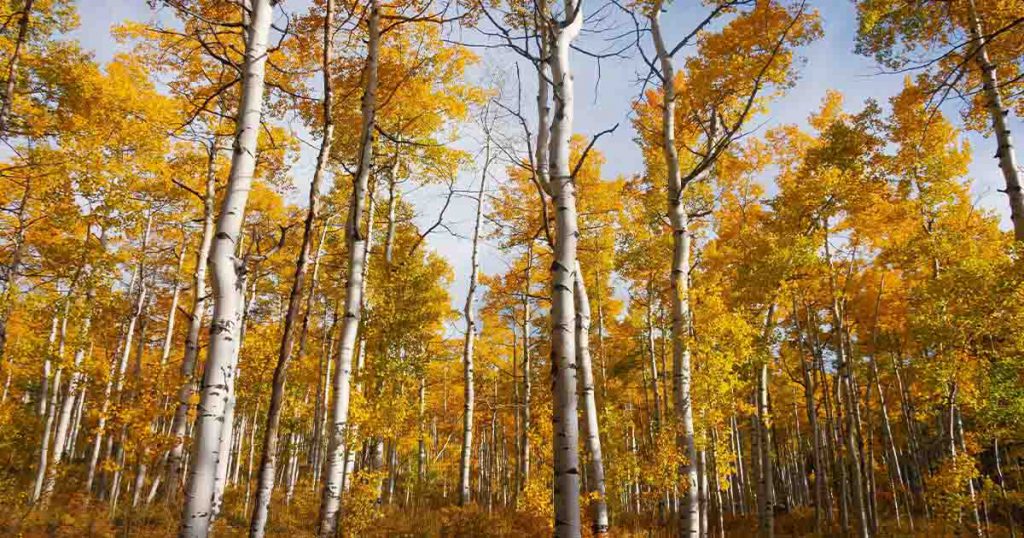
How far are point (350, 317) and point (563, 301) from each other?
3019mm

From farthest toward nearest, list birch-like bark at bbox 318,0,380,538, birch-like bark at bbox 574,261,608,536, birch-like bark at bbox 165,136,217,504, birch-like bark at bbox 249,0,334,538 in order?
birch-like bark at bbox 165,136,217,504 < birch-like bark at bbox 574,261,608,536 < birch-like bark at bbox 318,0,380,538 < birch-like bark at bbox 249,0,334,538

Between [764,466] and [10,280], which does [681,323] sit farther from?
[10,280]

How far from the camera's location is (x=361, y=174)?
5750 mm

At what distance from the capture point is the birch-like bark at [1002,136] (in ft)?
23.3

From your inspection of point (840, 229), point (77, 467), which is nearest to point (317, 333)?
point (77, 467)

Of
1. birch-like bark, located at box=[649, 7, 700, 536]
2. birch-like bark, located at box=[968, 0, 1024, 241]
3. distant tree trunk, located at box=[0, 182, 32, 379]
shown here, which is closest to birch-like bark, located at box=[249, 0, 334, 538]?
birch-like bark, located at box=[649, 7, 700, 536]

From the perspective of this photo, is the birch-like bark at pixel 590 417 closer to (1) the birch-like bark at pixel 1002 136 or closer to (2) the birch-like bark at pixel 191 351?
(2) the birch-like bark at pixel 191 351

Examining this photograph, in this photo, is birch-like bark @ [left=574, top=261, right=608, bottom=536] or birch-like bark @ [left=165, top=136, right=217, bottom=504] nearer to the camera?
birch-like bark @ [left=574, top=261, right=608, bottom=536]

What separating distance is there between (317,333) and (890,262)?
18.4 metres

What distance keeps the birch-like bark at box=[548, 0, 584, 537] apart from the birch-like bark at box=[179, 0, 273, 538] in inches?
88.2

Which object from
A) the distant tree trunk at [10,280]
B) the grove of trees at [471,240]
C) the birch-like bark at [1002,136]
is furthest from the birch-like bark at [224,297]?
the birch-like bark at [1002,136]

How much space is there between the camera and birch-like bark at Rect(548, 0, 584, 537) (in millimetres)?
3209

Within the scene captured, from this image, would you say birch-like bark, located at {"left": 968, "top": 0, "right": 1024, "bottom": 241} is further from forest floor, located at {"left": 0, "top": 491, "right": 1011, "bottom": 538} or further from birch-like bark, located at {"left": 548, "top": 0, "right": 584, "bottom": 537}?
forest floor, located at {"left": 0, "top": 491, "right": 1011, "bottom": 538}

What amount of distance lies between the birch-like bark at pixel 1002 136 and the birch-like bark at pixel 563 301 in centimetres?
681
